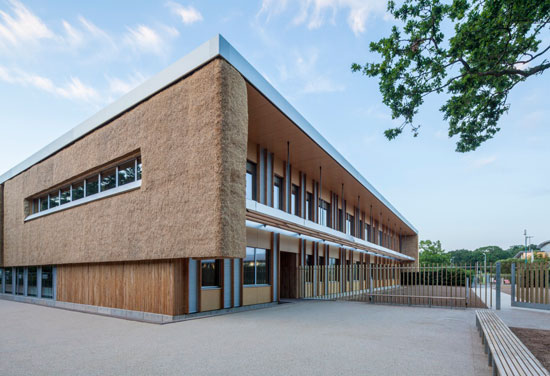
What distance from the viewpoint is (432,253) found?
73.9m

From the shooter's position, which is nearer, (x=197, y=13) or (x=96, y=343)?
(x=96, y=343)

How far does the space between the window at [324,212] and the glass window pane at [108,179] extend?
12634 millimetres

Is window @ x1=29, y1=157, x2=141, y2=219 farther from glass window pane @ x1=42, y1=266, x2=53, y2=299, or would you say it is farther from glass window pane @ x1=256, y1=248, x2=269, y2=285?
glass window pane @ x1=256, y1=248, x2=269, y2=285

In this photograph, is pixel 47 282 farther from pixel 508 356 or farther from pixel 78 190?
pixel 508 356

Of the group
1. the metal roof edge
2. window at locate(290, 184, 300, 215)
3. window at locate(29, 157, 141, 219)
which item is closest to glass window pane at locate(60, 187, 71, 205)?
window at locate(29, 157, 141, 219)

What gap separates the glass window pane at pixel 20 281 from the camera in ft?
71.1

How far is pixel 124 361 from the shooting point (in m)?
6.56

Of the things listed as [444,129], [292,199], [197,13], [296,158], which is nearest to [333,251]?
[292,199]

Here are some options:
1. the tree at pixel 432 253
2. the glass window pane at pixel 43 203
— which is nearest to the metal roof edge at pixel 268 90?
the glass window pane at pixel 43 203

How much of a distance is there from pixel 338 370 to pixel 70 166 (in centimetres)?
1510

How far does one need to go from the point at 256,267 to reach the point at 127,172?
6.30 m

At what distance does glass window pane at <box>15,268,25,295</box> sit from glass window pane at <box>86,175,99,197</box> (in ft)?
32.6

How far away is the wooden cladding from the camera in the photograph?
11.5 metres

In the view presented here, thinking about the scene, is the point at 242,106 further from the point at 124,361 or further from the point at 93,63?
the point at 124,361
